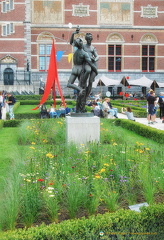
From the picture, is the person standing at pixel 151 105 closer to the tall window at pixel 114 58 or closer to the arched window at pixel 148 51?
the tall window at pixel 114 58

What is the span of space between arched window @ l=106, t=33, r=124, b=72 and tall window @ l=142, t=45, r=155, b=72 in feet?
6.65

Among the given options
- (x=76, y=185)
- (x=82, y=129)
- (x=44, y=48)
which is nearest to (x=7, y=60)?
(x=44, y=48)

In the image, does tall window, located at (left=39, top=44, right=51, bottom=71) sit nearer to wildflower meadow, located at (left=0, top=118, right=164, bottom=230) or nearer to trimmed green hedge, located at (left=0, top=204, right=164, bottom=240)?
wildflower meadow, located at (left=0, top=118, right=164, bottom=230)

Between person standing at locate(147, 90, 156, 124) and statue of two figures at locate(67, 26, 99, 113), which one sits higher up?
statue of two figures at locate(67, 26, 99, 113)

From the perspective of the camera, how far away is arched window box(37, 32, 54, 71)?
32.5 m

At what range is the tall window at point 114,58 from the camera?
33.5 metres

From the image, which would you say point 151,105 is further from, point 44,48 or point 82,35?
point 44,48

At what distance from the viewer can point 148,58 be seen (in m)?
33.8

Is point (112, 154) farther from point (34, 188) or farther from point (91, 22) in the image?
point (91, 22)

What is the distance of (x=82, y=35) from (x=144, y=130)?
22.4m

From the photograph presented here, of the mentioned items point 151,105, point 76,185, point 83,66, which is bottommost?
point 76,185

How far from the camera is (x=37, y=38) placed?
32.5m

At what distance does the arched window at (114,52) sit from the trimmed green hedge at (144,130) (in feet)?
65.6

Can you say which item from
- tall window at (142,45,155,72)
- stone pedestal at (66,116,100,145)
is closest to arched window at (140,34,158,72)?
tall window at (142,45,155,72)
